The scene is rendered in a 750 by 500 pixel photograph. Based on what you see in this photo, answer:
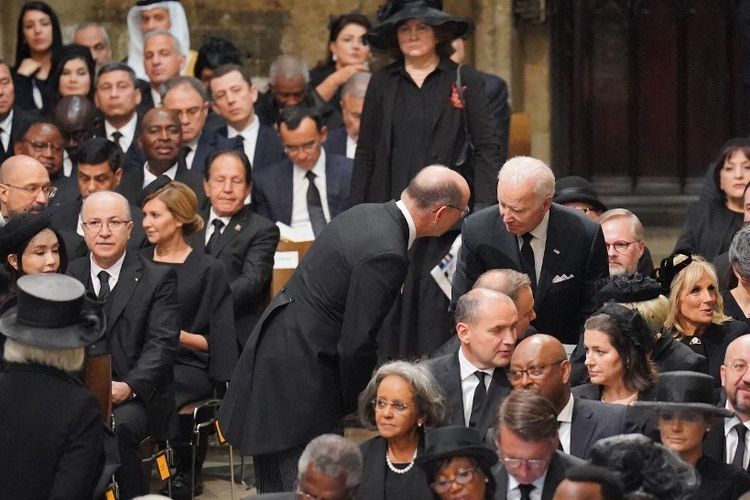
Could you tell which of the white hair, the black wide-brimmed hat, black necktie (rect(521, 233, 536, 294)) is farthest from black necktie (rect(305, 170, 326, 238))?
the white hair

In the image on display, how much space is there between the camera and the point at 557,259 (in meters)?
8.45

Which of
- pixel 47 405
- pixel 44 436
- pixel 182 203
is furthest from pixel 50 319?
pixel 182 203

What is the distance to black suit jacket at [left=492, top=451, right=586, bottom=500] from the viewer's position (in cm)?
Result: 706

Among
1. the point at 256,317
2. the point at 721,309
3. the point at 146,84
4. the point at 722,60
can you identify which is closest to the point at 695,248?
the point at 721,309

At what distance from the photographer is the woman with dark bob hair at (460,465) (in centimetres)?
700

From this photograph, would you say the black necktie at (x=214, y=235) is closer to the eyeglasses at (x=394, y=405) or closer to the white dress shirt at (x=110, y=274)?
the white dress shirt at (x=110, y=274)

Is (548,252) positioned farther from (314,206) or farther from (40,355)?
(314,206)

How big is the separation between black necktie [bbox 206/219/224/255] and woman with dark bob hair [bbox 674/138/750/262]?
2492 mm

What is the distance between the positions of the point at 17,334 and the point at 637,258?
3636mm

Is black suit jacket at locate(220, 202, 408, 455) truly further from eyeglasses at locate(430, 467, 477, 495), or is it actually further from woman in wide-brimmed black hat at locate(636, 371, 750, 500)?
woman in wide-brimmed black hat at locate(636, 371, 750, 500)

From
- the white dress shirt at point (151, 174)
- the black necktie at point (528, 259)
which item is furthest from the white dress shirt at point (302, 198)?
the black necktie at point (528, 259)

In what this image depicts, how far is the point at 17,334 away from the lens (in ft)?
22.9

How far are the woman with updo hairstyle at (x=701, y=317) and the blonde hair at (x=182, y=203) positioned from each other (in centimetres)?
248

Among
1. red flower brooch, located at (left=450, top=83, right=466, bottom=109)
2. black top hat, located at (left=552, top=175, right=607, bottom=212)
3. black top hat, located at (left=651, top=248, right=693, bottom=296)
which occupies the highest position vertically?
red flower brooch, located at (left=450, top=83, right=466, bottom=109)
